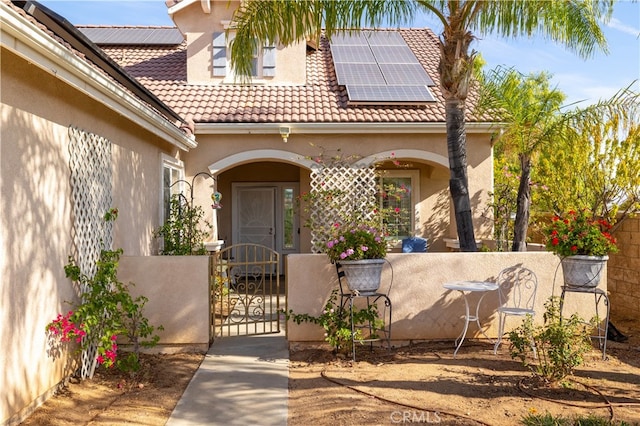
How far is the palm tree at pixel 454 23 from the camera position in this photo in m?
8.30

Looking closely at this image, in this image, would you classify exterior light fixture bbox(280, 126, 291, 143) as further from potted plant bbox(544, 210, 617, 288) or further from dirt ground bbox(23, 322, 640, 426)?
potted plant bbox(544, 210, 617, 288)

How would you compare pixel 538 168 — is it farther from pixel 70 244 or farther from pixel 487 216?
pixel 70 244

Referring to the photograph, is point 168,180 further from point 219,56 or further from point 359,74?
point 359,74

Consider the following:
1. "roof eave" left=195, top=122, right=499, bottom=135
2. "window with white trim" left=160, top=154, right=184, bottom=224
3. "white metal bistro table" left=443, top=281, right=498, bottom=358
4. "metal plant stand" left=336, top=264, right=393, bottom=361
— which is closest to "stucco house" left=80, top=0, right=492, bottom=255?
"roof eave" left=195, top=122, right=499, bottom=135

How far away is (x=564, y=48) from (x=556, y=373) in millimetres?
5771

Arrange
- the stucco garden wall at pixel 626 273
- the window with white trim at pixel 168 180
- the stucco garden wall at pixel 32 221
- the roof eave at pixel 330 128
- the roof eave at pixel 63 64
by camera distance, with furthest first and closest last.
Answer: the roof eave at pixel 330 128, the window with white trim at pixel 168 180, the stucco garden wall at pixel 626 273, the stucco garden wall at pixel 32 221, the roof eave at pixel 63 64

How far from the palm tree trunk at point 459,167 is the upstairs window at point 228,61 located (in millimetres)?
6216

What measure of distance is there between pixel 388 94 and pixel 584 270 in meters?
6.64

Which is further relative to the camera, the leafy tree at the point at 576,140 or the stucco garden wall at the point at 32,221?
the leafy tree at the point at 576,140

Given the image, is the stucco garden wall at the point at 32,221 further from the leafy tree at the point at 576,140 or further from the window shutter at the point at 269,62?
the window shutter at the point at 269,62

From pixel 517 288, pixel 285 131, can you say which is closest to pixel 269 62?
pixel 285 131

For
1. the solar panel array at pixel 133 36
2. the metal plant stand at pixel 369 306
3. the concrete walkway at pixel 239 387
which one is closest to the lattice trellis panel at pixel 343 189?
the metal plant stand at pixel 369 306

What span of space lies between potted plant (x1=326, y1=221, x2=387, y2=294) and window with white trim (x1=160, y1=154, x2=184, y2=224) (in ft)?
13.3

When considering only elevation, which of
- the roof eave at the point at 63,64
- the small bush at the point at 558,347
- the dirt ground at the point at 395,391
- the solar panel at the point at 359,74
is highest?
the solar panel at the point at 359,74
